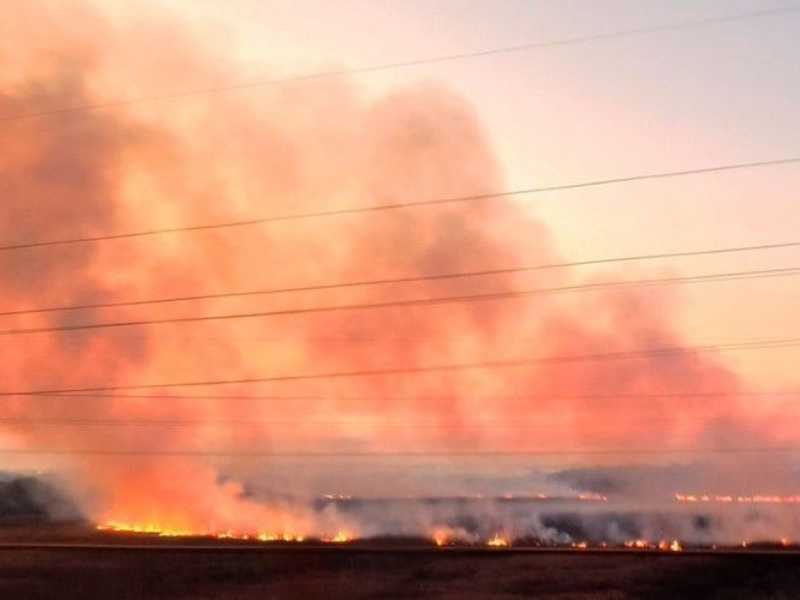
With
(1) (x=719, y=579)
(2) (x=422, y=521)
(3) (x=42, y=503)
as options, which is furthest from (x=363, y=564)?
(3) (x=42, y=503)

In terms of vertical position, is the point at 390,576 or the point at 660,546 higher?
the point at 660,546

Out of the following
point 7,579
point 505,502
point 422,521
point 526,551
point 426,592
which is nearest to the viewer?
point 526,551

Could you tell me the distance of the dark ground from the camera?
11.4 m

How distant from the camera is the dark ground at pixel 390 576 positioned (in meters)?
11.4

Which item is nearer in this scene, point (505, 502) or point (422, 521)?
point (422, 521)

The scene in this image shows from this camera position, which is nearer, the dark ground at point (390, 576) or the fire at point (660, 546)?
the fire at point (660, 546)

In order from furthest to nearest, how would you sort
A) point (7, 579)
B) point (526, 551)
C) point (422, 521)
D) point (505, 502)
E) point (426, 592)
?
point (505, 502), point (422, 521), point (7, 579), point (426, 592), point (526, 551)

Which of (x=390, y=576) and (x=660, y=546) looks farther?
(x=660, y=546)

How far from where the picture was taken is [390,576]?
40.4 ft

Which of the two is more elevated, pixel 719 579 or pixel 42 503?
pixel 42 503

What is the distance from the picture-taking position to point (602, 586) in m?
11.5

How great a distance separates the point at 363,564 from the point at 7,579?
453 centimetres

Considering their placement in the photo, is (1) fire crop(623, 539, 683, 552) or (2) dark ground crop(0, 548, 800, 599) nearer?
(1) fire crop(623, 539, 683, 552)

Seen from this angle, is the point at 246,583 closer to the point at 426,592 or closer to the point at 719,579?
the point at 426,592
